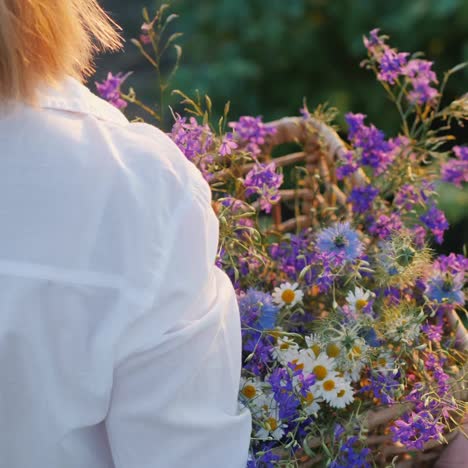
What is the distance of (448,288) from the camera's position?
3.67 ft

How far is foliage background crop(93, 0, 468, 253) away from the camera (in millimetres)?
2561

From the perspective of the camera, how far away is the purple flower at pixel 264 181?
44.4 inches

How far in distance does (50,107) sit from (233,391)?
1.10ft

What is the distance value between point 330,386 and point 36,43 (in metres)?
0.54

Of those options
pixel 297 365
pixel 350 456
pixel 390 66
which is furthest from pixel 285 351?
pixel 390 66

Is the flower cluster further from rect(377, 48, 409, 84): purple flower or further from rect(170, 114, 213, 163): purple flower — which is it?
rect(170, 114, 213, 163): purple flower

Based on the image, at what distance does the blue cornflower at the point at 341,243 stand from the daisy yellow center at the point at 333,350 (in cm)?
12

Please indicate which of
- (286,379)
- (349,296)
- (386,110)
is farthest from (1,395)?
(386,110)

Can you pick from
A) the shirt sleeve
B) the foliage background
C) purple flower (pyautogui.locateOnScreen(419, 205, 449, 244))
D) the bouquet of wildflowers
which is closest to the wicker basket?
the bouquet of wildflowers

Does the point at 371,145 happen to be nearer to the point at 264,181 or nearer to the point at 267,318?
the point at 264,181

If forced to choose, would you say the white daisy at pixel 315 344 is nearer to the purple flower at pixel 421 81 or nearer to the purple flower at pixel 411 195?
the purple flower at pixel 411 195

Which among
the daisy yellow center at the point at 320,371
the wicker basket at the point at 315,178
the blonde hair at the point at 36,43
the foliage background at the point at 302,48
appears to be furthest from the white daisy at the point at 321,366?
the foliage background at the point at 302,48

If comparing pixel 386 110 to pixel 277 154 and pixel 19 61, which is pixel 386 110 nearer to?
Result: pixel 277 154

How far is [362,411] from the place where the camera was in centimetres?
106
